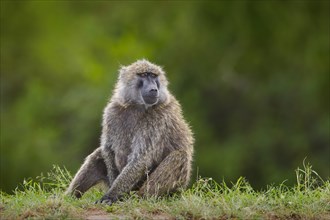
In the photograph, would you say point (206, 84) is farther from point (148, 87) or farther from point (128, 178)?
point (128, 178)

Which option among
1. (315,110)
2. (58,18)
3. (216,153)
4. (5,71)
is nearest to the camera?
(216,153)

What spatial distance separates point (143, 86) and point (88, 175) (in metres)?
1.23

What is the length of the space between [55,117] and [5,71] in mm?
4073

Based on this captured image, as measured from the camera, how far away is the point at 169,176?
37.9 feet

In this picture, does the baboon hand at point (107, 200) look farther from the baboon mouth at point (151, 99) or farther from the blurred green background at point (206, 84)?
the blurred green background at point (206, 84)

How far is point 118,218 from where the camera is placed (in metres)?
10.1

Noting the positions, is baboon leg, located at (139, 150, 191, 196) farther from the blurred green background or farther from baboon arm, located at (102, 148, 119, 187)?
the blurred green background

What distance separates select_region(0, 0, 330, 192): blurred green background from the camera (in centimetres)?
2944

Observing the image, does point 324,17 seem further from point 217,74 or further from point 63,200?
point 63,200

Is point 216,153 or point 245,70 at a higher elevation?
point 245,70

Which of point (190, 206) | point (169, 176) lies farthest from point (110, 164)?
point (190, 206)

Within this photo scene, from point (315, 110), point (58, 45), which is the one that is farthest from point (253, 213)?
point (58, 45)

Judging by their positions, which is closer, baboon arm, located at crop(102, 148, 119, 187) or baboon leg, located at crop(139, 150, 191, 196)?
baboon leg, located at crop(139, 150, 191, 196)

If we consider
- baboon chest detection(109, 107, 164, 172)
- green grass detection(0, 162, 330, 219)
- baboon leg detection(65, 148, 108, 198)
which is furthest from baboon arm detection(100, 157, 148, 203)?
baboon leg detection(65, 148, 108, 198)
